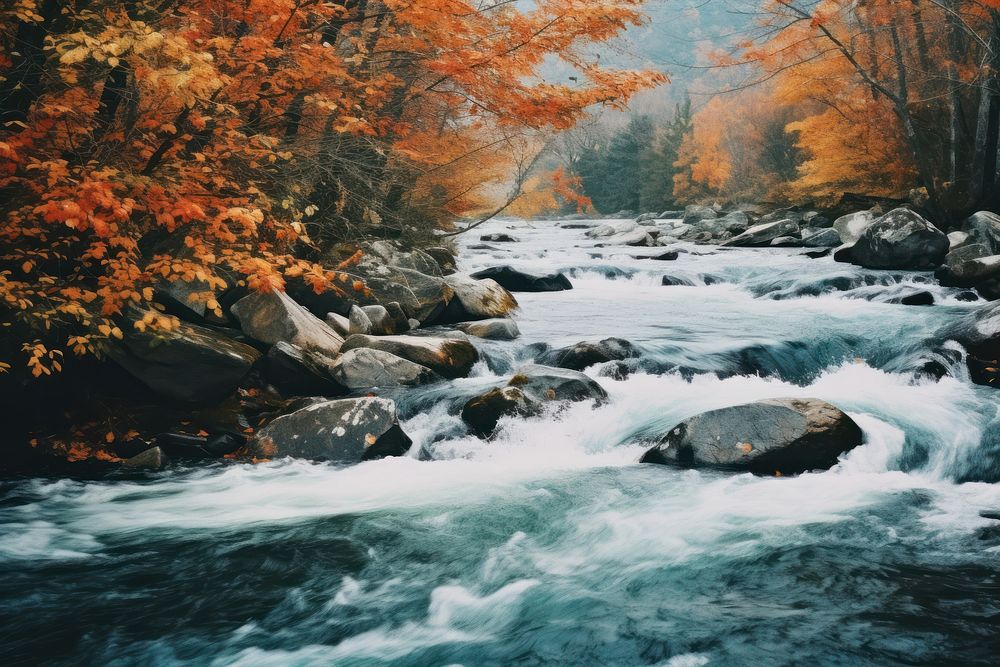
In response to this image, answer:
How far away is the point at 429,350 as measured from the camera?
8.10 meters

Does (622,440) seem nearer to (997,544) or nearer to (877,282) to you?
(997,544)

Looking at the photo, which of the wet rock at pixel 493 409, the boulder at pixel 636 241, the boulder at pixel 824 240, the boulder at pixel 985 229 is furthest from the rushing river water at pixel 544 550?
the boulder at pixel 636 241

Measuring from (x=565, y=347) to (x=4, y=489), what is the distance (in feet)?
18.4

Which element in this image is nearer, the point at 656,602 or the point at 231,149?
the point at 656,602

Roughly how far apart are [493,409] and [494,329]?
3380mm

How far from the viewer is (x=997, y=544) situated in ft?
13.2

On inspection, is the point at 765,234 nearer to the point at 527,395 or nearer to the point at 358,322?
the point at 358,322

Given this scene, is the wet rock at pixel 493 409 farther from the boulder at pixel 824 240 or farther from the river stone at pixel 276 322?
the boulder at pixel 824 240

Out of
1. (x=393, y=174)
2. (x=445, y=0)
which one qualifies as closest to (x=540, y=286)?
(x=393, y=174)

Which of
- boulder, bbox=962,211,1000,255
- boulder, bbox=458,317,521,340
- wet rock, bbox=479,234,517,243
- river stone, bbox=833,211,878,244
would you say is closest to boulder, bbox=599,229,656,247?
wet rock, bbox=479,234,517,243

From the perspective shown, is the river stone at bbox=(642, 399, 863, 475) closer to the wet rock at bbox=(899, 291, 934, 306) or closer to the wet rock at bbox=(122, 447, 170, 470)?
the wet rock at bbox=(122, 447, 170, 470)

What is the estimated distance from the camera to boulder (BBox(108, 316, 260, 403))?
6.39 meters

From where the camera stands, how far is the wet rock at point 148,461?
5758 millimetres

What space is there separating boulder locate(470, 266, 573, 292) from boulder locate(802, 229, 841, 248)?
8.34 metres
